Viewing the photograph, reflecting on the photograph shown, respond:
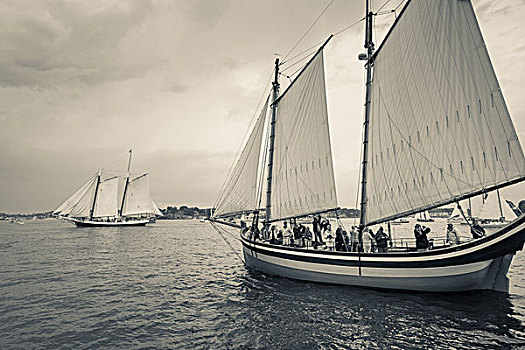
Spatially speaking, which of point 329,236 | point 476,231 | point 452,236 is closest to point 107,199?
point 329,236

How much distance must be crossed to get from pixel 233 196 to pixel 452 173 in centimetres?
1704

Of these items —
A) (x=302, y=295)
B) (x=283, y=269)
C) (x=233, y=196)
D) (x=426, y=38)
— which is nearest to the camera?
(x=426, y=38)

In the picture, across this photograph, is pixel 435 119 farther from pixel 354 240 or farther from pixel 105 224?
pixel 105 224

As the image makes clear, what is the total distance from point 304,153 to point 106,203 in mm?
95757

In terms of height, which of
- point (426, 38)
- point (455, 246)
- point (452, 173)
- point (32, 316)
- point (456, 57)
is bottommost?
point (32, 316)

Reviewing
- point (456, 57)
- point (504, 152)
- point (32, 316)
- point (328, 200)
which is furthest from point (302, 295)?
point (456, 57)

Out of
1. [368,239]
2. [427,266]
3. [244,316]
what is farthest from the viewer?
[368,239]

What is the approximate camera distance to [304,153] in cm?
2284

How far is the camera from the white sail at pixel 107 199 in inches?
3910

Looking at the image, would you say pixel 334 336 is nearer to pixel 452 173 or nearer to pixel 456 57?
pixel 452 173

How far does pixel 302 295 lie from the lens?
1672 centimetres

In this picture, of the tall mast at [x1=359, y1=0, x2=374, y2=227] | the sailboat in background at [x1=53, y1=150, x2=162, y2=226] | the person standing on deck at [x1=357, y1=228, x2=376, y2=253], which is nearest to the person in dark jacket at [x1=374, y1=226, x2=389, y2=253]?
the person standing on deck at [x1=357, y1=228, x2=376, y2=253]

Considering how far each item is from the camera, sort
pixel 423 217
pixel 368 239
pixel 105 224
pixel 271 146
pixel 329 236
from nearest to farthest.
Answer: pixel 368 239 → pixel 329 236 → pixel 271 146 → pixel 105 224 → pixel 423 217

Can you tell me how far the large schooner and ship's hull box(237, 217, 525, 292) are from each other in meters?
0.05
